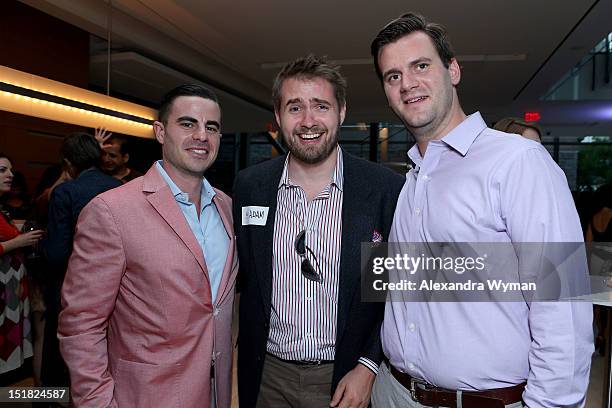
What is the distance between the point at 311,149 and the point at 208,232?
54 centimetres

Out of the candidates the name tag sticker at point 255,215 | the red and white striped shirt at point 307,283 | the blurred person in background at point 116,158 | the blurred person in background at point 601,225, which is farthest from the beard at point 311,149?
the blurred person in background at point 601,225

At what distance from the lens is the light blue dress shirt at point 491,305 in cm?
109

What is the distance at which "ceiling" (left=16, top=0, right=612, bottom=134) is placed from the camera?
480 cm

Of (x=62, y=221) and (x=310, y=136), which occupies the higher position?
(x=310, y=136)

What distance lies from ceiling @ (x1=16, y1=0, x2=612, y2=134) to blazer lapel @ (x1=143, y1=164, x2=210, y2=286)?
3.73 meters

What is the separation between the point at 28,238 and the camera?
3.00 metres

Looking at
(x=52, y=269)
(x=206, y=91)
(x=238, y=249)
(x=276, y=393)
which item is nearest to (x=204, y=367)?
(x=276, y=393)

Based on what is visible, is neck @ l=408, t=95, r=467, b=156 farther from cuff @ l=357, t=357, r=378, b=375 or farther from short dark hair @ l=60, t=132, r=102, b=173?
short dark hair @ l=60, t=132, r=102, b=173

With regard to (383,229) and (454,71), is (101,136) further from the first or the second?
(454,71)

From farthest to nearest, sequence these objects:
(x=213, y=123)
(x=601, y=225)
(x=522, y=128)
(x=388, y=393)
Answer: (x=601, y=225)
(x=522, y=128)
(x=213, y=123)
(x=388, y=393)

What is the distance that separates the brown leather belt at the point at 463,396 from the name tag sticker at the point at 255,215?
0.80 meters

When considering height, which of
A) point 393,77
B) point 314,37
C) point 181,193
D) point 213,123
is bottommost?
point 181,193

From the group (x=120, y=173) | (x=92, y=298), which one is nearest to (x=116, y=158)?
(x=120, y=173)

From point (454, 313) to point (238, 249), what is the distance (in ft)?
3.07
